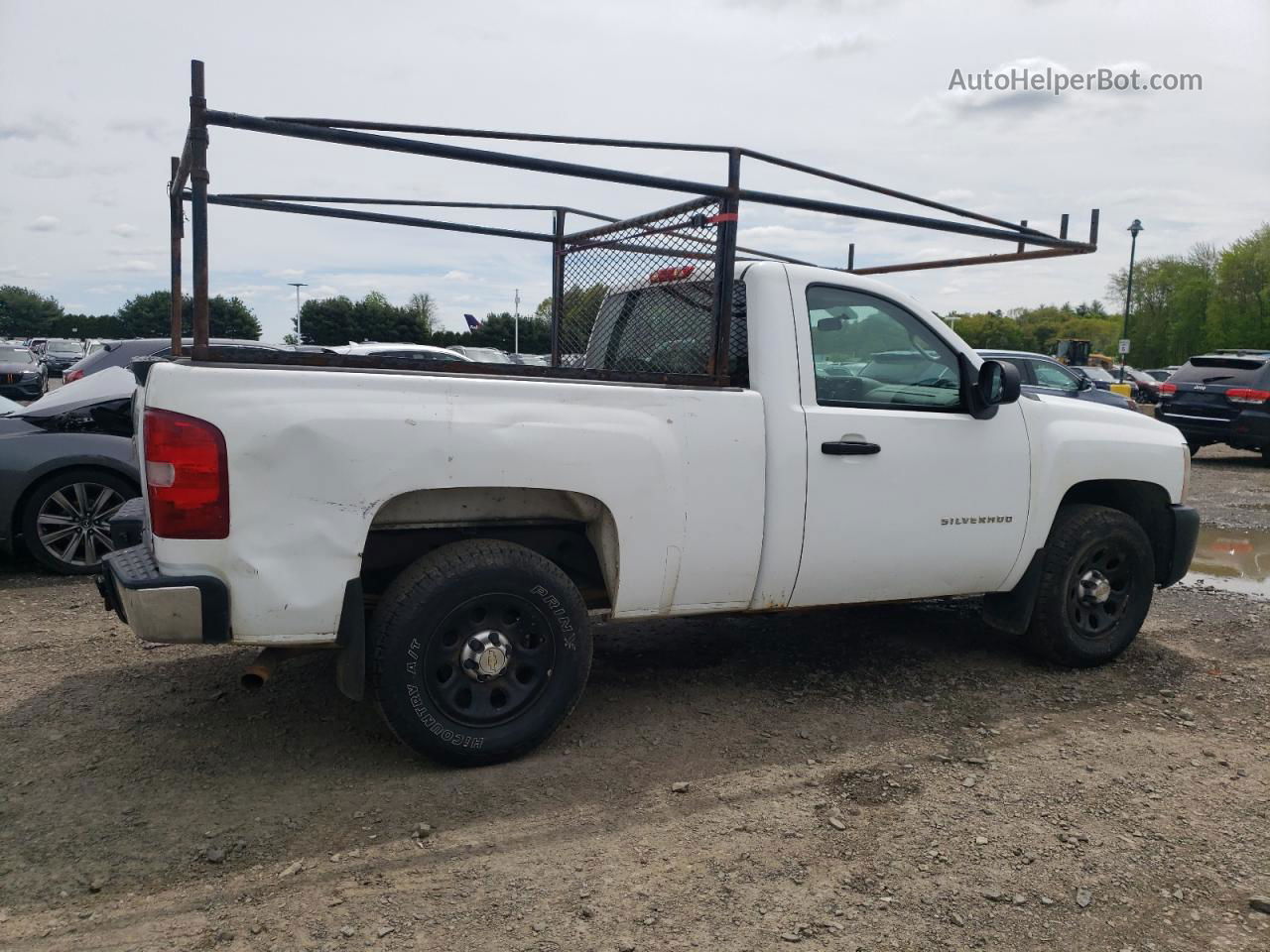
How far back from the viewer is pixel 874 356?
172 inches

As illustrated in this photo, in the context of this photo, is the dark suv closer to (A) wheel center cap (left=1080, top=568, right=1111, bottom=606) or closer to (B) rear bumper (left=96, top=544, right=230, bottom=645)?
(A) wheel center cap (left=1080, top=568, right=1111, bottom=606)

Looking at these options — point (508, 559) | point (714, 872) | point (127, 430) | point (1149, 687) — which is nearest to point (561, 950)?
point (714, 872)

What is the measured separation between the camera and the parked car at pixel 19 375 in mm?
20688

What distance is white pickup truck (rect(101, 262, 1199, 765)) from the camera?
3148 mm

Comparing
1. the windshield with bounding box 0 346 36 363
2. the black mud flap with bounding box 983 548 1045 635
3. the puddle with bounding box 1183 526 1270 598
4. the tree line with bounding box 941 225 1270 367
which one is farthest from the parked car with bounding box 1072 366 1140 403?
the tree line with bounding box 941 225 1270 367

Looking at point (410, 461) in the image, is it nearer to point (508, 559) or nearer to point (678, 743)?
point (508, 559)

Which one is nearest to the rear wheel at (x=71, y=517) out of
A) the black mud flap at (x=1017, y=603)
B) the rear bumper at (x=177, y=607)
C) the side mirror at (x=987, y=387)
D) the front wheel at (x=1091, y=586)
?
the rear bumper at (x=177, y=607)

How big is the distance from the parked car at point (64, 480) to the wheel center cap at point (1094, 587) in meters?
5.64

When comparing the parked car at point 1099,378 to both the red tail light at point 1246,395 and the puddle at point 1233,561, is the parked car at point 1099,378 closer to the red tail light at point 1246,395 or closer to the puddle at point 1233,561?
the red tail light at point 1246,395

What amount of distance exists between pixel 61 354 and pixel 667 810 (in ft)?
145

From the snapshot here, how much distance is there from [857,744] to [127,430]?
519cm

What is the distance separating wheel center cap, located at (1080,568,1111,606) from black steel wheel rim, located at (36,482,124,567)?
5844mm

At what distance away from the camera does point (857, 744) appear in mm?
Result: 4023

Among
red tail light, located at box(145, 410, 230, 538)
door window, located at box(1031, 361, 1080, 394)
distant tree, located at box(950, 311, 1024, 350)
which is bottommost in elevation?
red tail light, located at box(145, 410, 230, 538)
